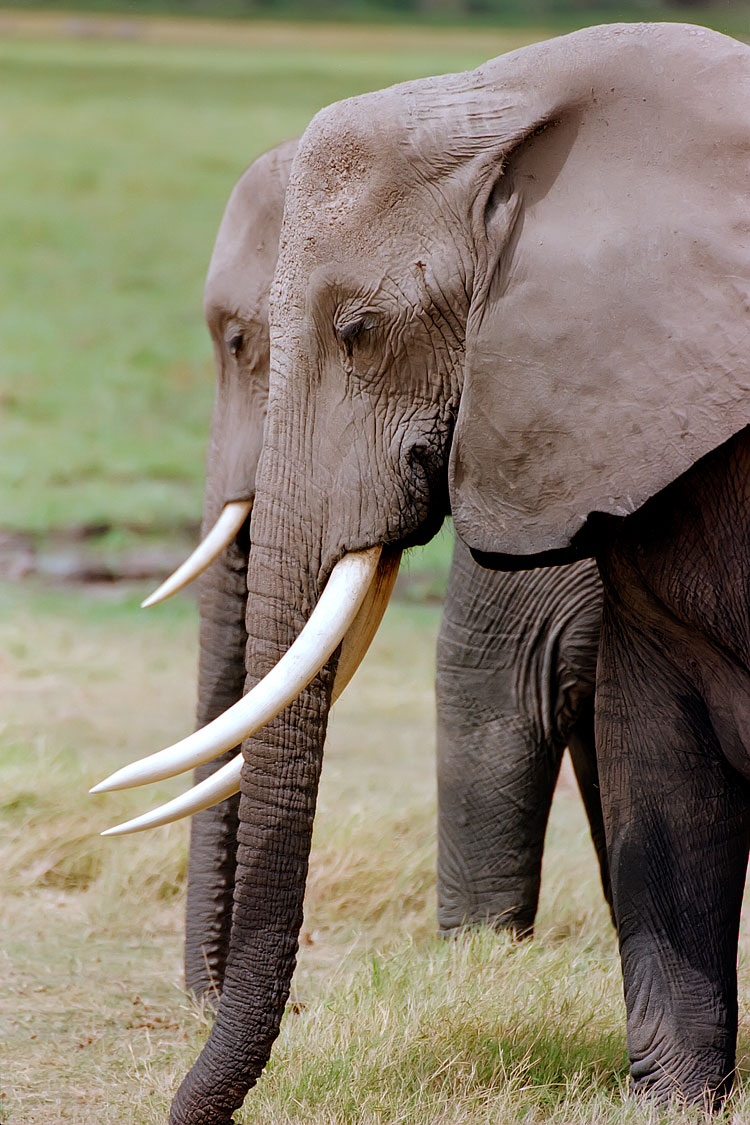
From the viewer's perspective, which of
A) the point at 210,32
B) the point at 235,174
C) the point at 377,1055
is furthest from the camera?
the point at 210,32

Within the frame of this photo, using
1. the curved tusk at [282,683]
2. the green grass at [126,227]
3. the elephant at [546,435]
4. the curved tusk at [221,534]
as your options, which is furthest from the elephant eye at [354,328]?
the green grass at [126,227]

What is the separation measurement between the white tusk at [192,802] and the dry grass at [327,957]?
2.04 ft

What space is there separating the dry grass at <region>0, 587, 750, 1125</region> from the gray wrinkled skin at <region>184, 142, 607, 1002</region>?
0.71 feet

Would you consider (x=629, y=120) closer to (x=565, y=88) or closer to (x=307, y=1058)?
(x=565, y=88)

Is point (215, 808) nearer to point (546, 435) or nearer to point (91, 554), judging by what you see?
point (546, 435)

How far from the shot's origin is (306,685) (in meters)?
2.88

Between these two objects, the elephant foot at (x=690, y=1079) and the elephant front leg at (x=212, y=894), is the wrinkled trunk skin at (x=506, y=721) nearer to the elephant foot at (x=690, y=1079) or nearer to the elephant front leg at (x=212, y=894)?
the elephant front leg at (x=212, y=894)

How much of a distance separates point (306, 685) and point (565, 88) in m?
1.06

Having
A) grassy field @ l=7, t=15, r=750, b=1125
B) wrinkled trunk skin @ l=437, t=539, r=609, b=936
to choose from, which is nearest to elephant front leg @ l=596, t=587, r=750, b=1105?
grassy field @ l=7, t=15, r=750, b=1125

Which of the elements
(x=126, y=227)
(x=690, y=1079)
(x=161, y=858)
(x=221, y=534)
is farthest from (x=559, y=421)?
(x=126, y=227)

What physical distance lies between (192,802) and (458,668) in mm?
1404

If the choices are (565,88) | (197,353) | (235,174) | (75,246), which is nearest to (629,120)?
(565,88)

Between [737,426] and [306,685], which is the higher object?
[737,426]

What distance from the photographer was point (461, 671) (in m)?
4.13
